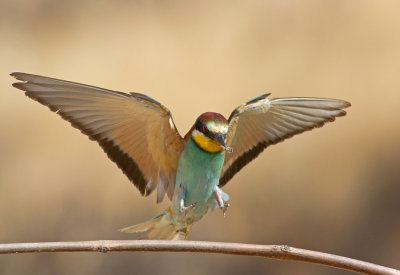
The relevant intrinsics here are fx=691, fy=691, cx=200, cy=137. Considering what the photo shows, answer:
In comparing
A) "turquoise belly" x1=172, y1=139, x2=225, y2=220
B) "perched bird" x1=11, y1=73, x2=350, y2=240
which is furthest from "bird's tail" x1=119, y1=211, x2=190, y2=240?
"turquoise belly" x1=172, y1=139, x2=225, y2=220

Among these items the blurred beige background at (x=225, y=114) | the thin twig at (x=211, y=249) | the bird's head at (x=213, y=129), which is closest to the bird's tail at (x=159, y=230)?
the bird's head at (x=213, y=129)

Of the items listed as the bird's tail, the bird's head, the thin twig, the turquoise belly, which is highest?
the bird's head

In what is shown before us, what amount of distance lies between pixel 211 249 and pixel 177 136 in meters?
0.46

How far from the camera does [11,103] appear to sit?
112 inches

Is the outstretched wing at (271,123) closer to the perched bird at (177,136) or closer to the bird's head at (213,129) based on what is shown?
the perched bird at (177,136)

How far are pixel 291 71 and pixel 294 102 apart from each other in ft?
4.29

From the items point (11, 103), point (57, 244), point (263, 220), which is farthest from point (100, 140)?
point (11, 103)

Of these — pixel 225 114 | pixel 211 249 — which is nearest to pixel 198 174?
pixel 211 249

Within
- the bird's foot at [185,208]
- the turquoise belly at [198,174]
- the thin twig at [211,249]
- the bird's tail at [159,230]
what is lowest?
the bird's tail at [159,230]

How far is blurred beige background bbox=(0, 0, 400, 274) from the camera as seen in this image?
2.58m

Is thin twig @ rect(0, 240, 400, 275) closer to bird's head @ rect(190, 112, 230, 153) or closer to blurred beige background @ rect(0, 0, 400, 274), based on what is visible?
bird's head @ rect(190, 112, 230, 153)

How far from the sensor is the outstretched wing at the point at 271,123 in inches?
60.9

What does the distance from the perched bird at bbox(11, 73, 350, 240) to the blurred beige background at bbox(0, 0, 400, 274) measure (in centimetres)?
97

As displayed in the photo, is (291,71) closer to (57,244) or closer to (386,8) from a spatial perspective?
(386,8)
